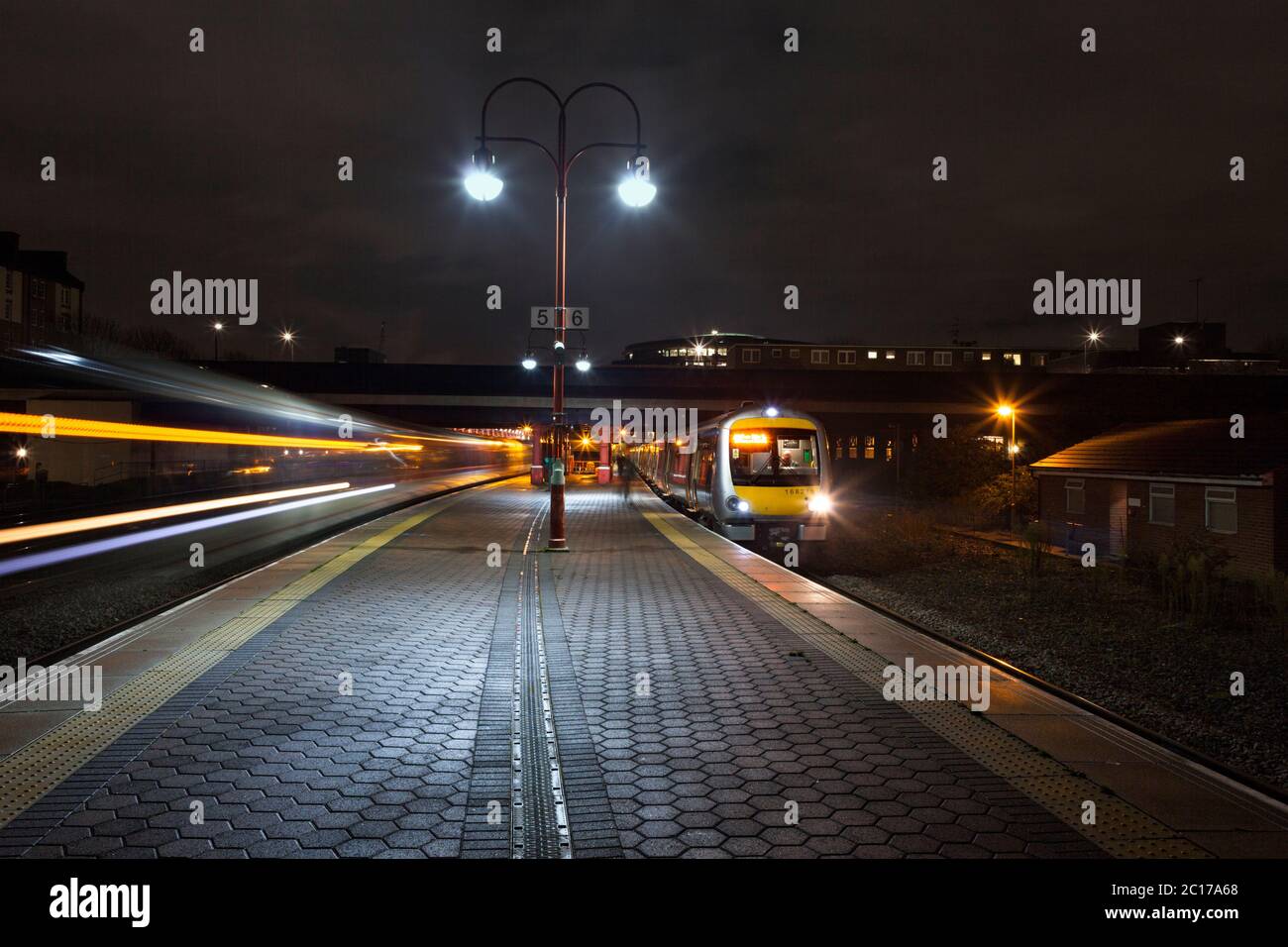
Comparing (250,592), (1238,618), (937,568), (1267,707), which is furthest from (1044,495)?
(250,592)

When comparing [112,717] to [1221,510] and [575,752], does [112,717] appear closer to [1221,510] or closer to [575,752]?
[575,752]

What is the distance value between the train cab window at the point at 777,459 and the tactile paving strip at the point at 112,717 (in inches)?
482

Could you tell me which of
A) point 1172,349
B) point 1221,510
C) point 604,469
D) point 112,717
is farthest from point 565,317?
point 1172,349

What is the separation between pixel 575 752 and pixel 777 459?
50.7 ft

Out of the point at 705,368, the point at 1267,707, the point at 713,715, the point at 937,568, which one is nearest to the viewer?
the point at 713,715

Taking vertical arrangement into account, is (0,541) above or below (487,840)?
above

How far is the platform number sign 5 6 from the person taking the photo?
15.3 m

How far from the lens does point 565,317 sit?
15.7 m

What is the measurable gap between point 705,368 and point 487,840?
1924 inches

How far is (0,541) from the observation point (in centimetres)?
1141

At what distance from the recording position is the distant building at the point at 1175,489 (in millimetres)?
21578

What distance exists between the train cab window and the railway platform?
1067 centimetres

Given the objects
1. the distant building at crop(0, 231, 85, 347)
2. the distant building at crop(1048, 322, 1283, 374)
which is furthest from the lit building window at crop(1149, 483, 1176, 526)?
the distant building at crop(1048, 322, 1283, 374)
